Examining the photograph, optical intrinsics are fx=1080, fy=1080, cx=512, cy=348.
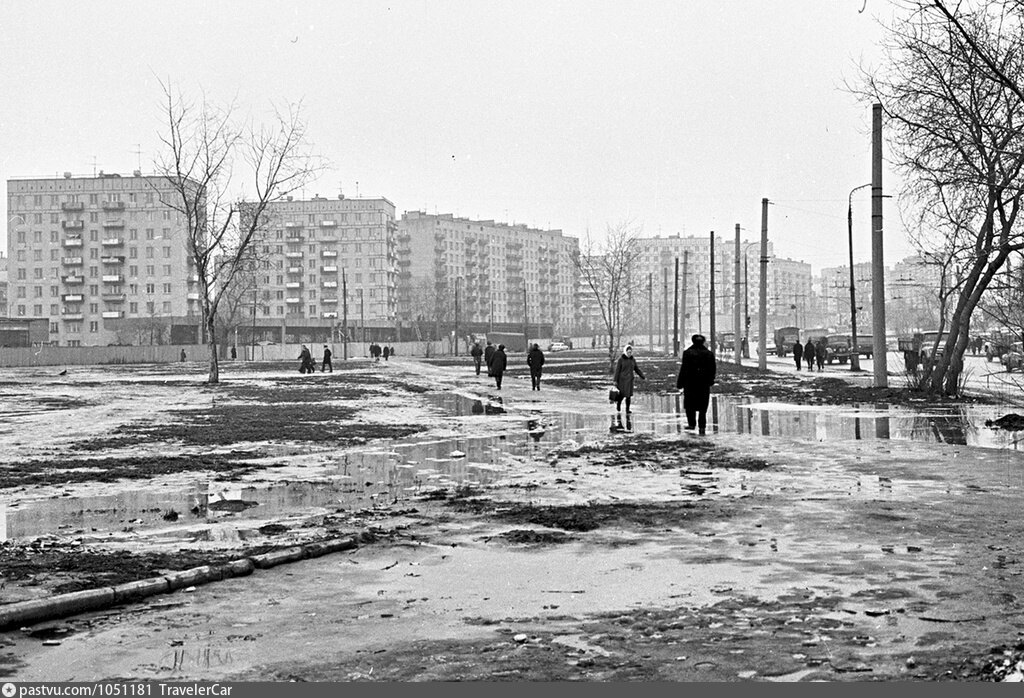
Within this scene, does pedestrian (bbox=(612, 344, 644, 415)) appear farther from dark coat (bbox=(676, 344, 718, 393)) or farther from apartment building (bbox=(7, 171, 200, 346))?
apartment building (bbox=(7, 171, 200, 346))

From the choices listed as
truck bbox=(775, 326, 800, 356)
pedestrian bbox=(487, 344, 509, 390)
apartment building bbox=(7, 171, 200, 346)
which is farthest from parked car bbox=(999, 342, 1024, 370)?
apartment building bbox=(7, 171, 200, 346)

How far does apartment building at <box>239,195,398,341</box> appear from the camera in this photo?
165125 millimetres

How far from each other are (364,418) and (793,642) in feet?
61.8

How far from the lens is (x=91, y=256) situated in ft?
477

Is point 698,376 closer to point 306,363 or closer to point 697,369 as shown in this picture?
point 697,369

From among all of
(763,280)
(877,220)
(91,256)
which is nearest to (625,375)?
(877,220)

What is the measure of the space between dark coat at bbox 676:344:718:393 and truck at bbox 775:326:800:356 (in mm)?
79039

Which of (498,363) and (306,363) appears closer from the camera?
(498,363)

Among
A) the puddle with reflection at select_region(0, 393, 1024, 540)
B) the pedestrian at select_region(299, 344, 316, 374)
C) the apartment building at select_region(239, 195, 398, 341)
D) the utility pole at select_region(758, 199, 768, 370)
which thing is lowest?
the puddle with reflection at select_region(0, 393, 1024, 540)

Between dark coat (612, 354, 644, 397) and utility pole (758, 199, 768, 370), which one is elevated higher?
utility pole (758, 199, 768, 370)

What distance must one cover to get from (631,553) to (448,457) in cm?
Answer: 770

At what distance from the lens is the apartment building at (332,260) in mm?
165125

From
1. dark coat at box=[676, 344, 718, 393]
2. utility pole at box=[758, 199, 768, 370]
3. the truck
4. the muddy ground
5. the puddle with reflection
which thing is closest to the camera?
the muddy ground

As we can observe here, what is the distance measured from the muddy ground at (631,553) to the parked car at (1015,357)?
9.95 meters
